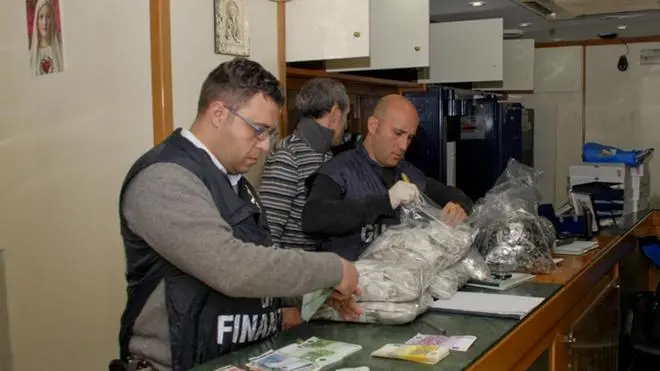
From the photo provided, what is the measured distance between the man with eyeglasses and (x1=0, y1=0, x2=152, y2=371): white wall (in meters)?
0.75

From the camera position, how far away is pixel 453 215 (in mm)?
2275

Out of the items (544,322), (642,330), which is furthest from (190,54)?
(642,330)

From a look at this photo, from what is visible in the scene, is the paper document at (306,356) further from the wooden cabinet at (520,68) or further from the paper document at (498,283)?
the wooden cabinet at (520,68)

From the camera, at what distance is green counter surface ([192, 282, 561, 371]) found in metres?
1.44

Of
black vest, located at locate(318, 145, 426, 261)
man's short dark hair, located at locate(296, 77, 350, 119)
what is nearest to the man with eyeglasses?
black vest, located at locate(318, 145, 426, 261)

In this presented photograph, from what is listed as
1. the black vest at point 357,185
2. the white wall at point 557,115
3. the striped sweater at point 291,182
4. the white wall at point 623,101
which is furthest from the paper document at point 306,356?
the white wall at point 623,101

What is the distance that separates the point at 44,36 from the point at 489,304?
1848mm

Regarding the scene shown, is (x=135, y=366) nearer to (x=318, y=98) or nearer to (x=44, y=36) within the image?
(x=318, y=98)

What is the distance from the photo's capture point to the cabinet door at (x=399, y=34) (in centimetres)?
342

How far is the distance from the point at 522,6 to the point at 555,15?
22 centimetres

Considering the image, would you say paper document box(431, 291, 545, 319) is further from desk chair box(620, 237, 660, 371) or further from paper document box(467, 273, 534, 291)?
desk chair box(620, 237, 660, 371)

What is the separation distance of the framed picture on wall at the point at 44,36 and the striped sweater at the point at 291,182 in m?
0.84

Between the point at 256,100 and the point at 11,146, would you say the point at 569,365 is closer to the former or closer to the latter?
the point at 256,100

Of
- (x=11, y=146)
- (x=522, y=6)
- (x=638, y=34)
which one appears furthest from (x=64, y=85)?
(x=638, y=34)
